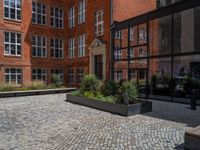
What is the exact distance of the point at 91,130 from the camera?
813cm

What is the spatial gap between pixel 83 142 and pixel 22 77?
20.4 m

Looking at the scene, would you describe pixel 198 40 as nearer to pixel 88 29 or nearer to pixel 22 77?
pixel 88 29

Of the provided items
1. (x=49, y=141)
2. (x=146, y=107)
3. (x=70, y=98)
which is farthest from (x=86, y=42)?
(x=49, y=141)

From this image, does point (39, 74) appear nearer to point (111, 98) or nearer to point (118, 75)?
point (118, 75)

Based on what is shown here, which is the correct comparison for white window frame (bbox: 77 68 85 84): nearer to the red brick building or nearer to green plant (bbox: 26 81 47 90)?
the red brick building

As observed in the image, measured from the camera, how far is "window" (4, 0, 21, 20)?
2450cm

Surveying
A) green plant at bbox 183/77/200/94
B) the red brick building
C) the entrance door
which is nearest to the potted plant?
green plant at bbox 183/77/200/94

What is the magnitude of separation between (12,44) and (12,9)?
12.6 ft

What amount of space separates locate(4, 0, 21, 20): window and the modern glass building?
11535 mm

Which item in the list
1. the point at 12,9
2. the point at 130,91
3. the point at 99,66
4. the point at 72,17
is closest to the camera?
the point at 130,91

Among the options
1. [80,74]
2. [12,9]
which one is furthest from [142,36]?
[12,9]

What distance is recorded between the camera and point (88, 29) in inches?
979

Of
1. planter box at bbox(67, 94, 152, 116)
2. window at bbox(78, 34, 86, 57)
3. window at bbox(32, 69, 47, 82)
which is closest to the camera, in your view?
planter box at bbox(67, 94, 152, 116)

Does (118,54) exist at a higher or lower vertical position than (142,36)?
lower
